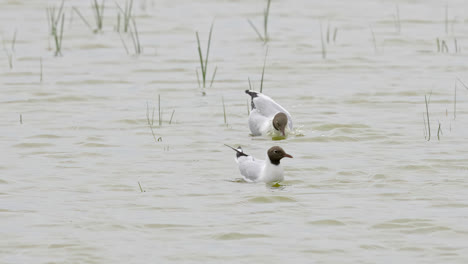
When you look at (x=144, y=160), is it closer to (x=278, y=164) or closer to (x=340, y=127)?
(x=278, y=164)

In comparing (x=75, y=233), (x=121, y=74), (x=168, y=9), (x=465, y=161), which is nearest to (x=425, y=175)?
(x=465, y=161)

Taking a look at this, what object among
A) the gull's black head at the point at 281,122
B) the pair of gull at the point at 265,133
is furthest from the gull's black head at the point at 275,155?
the gull's black head at the point at 281,122

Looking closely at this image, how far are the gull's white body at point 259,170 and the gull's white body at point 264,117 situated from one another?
74.0 inches

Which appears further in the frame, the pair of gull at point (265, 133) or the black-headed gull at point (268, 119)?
the black-headed gull at point (268, 119)

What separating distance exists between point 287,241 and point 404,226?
38.2 inches

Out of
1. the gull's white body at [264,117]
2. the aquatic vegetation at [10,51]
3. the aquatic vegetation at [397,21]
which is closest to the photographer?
the gull's white body at [264,117]

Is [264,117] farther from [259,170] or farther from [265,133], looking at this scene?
[259,170]

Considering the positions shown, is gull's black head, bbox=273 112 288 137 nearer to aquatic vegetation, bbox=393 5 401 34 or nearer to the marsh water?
the marsh water

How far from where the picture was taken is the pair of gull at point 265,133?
9305 millimetres

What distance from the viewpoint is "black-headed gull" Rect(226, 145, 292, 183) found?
30.4 feet

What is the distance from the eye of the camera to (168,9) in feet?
67.8

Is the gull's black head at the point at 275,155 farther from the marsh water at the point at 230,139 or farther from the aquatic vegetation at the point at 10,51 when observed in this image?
the aquatic vegetation at the point at 10,51

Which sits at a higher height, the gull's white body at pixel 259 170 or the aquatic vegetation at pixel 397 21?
the aquatic vegetation at pixel 397 21

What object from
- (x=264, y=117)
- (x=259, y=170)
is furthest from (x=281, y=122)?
(x=259, y=170)
